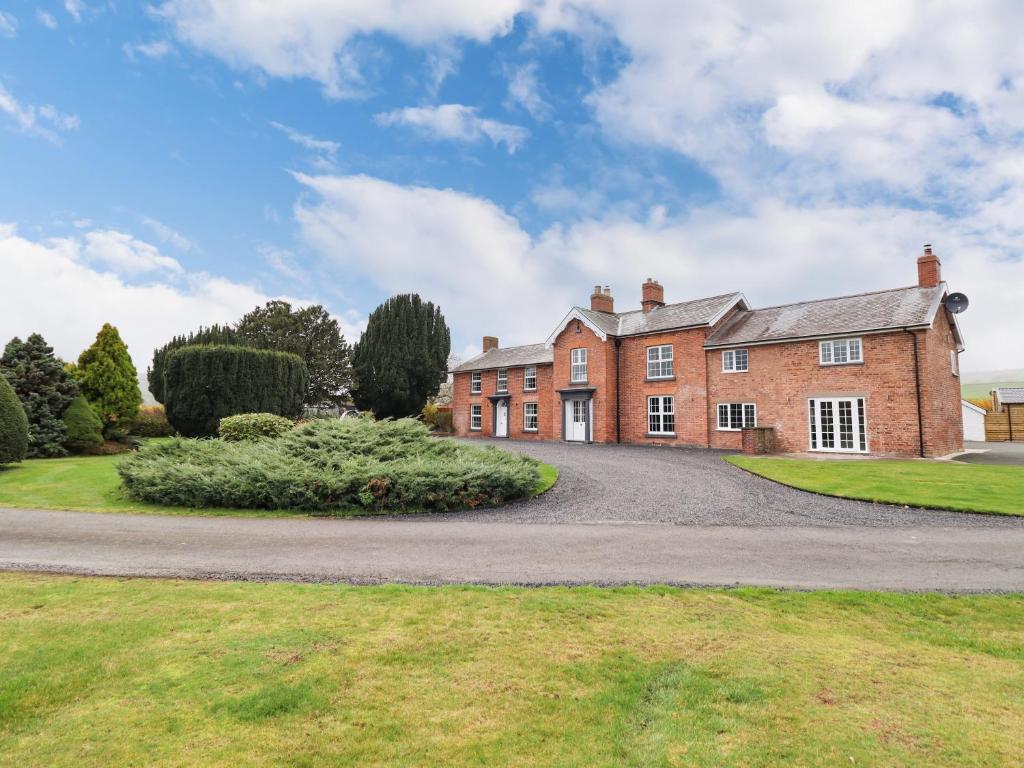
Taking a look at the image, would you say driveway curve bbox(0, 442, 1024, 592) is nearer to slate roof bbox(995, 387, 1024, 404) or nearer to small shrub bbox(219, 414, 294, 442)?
small shrub bbox(219, 414, 294, 442)

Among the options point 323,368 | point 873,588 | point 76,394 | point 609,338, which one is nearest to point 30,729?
point 873,588

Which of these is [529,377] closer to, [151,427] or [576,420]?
[576,420]

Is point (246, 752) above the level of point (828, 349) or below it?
below

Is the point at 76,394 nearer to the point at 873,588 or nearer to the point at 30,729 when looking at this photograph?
the point at 30,729

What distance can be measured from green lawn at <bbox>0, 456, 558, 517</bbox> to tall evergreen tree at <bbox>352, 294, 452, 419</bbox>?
27.8 metres

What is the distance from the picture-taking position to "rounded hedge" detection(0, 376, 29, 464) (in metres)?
18.1

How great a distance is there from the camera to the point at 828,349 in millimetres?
26016

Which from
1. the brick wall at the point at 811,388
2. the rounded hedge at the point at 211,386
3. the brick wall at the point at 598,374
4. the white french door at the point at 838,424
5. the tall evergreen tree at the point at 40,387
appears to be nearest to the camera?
the tall evergreen tree at the point at 40,387

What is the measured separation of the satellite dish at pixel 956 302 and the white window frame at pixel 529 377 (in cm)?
2298

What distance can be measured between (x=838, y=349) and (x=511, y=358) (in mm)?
22744

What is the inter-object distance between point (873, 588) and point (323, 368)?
170 ft

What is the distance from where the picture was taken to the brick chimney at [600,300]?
3847 cm

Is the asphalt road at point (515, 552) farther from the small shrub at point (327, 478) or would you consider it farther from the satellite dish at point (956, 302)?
the satellite dish at point (956, 302)

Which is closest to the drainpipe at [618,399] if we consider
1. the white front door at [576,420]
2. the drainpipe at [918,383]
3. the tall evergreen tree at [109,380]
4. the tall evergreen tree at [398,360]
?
the white front door at [576,420]
